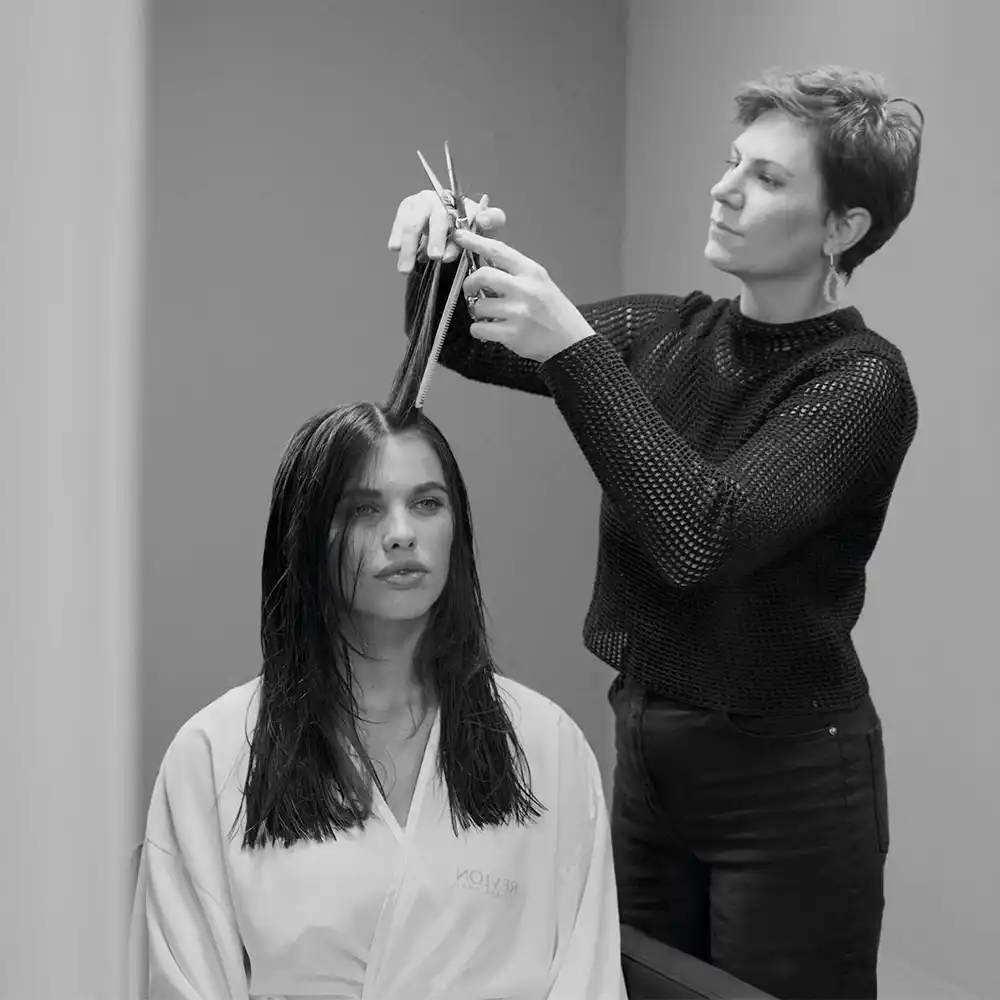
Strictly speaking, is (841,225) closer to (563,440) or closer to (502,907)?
(502,907)

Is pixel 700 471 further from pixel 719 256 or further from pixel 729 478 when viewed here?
pixel 719 256

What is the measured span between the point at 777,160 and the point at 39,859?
1483 millimetres

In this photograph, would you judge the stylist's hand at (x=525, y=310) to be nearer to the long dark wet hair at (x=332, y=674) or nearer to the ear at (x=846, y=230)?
the long dark wet hair at (x=332, y=674)

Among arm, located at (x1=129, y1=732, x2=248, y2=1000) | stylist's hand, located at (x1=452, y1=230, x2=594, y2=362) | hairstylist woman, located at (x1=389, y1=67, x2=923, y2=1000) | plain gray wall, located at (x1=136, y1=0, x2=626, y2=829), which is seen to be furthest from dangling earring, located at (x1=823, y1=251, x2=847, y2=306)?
plain gray wall, located at (x1=136, y1=0, x2=626, y2=829)

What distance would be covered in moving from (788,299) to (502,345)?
0.34m

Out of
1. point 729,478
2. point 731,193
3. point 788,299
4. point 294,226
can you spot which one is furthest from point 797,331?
point 294,226

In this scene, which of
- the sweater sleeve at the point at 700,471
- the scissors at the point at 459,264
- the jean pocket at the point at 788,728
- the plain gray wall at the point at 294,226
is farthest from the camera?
the plain gray wall at the point at 294,226

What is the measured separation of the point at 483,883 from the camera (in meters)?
1.43

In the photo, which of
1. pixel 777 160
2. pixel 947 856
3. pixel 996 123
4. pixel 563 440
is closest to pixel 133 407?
pixel 777 160

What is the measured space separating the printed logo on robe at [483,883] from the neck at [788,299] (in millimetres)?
705

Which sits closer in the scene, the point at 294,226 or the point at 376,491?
the point at 376,491

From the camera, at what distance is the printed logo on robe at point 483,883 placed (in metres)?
1.43

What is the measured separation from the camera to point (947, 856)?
241cm

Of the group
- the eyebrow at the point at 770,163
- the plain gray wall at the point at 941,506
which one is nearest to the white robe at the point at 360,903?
the eyebrow at the point at 770,163
